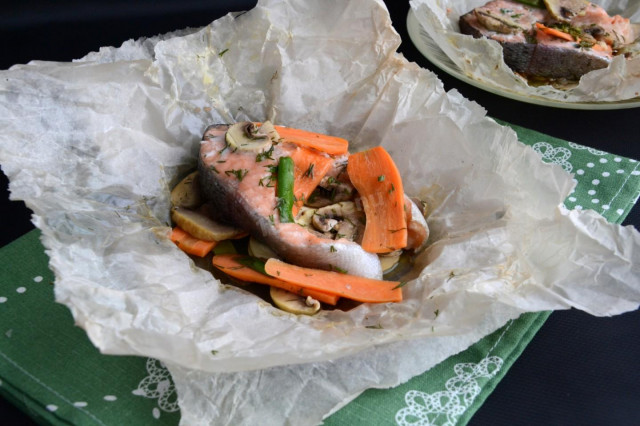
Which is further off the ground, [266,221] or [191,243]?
[266,221]

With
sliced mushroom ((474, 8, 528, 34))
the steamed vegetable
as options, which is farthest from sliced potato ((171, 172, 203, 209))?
sliced mushroom ((474, 8, 528, 34))

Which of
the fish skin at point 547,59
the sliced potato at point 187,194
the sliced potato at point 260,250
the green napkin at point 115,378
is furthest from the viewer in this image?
the fish skin at point 547,59

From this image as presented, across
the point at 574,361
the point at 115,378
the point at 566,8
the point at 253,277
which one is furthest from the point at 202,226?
the point at 566,8

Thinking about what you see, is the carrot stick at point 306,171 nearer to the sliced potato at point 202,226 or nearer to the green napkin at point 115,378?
the sliced potato at point 202,226

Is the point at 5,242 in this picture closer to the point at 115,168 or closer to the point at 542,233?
the point at 115,168

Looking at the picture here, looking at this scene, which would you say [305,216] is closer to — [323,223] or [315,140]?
[323,223]

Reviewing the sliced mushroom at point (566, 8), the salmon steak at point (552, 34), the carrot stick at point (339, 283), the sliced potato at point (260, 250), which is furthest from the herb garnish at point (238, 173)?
the sliced mushroom at point (566, 8)
